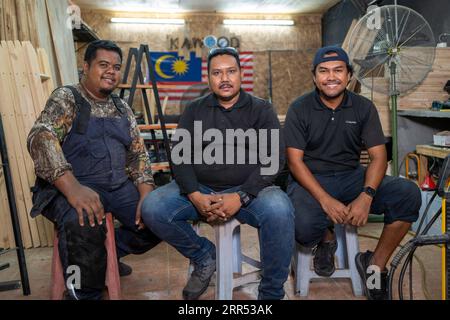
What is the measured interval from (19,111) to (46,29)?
44.1 inches

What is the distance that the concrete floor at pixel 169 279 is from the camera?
2229mm

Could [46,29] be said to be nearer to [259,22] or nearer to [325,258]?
[325,258]

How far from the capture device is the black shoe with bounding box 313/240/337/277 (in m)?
2.24

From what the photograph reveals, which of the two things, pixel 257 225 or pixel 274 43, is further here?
pixel 274 43

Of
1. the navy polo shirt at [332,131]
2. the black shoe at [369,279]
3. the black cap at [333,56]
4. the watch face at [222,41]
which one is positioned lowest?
the black shoe at [369,279]

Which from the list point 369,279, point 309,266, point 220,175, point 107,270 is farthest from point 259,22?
point 107,270

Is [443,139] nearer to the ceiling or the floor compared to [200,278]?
nearer to the ceiling

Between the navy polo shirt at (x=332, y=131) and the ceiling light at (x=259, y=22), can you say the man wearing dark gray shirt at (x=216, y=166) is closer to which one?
the navy polo shirt at (x=332, y=131)

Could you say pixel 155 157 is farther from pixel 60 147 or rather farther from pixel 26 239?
pixel 60 147

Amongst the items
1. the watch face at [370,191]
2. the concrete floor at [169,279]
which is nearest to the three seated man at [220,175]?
the watch face at [370,191]

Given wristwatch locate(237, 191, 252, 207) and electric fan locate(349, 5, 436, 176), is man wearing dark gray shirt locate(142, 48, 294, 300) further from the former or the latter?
electric fan locate(349, 5, 436, 176)

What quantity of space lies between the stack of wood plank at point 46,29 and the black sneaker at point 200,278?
220 centimetres

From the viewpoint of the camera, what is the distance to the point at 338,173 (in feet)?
7.40
